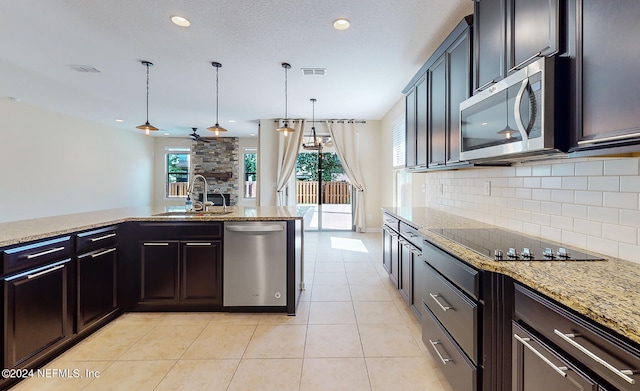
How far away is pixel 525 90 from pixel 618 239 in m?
0.85

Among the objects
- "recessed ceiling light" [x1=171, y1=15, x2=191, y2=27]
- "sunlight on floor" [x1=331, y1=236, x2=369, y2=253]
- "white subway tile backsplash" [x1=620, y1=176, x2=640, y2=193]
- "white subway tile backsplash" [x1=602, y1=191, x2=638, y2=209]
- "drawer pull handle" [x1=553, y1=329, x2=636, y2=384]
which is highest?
"recessed ceiling light" [x1=171, y1=15, x2=191, y2=27]

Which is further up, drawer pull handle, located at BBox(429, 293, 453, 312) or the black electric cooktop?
the black electric cooktop

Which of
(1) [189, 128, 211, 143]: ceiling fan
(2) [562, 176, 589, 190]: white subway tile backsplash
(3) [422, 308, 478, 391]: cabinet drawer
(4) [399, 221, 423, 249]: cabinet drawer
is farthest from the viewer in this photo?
(1) [189, 128, 211, 143]: ceiling fan

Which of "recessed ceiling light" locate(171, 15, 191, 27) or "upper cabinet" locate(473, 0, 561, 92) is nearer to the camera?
"upper cabinet" locate(473, 0, 561, 92)

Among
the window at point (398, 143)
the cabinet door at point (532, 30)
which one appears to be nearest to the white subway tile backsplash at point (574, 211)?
the cabinet door at point (532, 30)

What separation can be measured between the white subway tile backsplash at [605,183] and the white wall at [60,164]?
26.3 feet

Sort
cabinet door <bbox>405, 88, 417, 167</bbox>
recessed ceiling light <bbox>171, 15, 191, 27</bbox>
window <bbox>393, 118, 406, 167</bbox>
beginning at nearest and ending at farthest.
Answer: recessed ceiling light <bbox>171, 15, 191, 27</bbox> → cabinet door <bbox>405, 88, 417, 167</bbox> → window <bbox>393, 118, 406, 167</bbox>

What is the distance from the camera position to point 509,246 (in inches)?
62.6

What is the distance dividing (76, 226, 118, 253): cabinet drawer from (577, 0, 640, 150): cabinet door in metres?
3.18

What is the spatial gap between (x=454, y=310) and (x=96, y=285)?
2.73m

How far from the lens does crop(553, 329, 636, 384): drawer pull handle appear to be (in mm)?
708

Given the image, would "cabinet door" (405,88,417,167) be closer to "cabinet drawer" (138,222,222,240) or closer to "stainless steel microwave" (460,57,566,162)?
"stainless steel microwave" (460,57,566,162)

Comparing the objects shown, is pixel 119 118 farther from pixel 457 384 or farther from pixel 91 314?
pixel 457 384

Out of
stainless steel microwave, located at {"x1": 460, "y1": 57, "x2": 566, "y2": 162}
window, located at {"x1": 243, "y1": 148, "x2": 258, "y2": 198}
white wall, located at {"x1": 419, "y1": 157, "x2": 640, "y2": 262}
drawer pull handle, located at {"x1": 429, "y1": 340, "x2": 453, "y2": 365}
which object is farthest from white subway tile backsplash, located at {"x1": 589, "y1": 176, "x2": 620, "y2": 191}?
window, located at {"x1": 243, "y1": 148, "x2": 258, "y2": 198}
